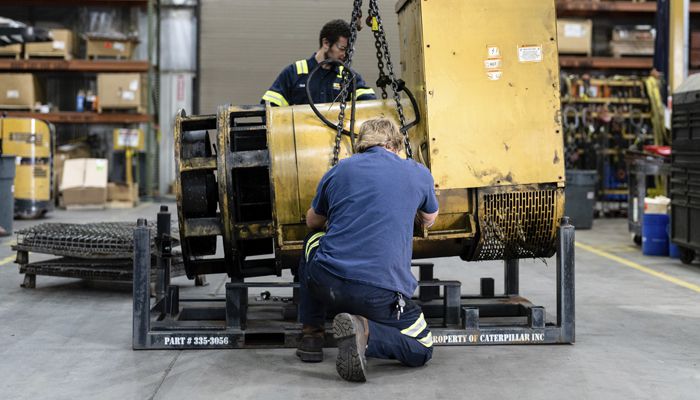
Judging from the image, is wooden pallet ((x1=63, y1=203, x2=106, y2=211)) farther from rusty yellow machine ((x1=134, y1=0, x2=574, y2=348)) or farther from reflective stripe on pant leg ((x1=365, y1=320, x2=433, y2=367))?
reflective stripe on pant leg ((x1=365, y1=320, x2=433, y2=367))

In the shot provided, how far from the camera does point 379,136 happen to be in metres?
4.41

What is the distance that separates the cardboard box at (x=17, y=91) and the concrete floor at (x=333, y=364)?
954cm

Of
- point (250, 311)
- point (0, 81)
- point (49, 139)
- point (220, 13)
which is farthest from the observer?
point (220, 13)

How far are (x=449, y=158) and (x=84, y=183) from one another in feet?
35.9

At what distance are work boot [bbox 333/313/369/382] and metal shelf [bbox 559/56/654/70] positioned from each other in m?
11.9

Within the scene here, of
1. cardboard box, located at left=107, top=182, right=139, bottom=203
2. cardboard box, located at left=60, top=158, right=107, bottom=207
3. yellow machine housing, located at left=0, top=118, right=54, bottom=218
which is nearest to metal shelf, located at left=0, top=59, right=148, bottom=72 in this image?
cardboard box, located at left=60, top=158, right=107, bottom=207

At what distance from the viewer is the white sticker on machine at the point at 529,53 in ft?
15.9

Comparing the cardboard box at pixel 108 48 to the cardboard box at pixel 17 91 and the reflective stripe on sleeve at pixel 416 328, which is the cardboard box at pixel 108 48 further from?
the reflective stripe on sleeve at pixel 416 328

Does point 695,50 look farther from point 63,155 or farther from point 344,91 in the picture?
point 344,91

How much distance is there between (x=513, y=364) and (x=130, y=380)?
6.33ft

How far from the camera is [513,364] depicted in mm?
4496

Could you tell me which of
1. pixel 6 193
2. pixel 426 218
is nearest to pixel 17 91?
pixel 6 193

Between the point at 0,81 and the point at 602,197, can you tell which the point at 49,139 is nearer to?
the point at 0,81

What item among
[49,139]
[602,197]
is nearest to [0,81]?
[49,139]
